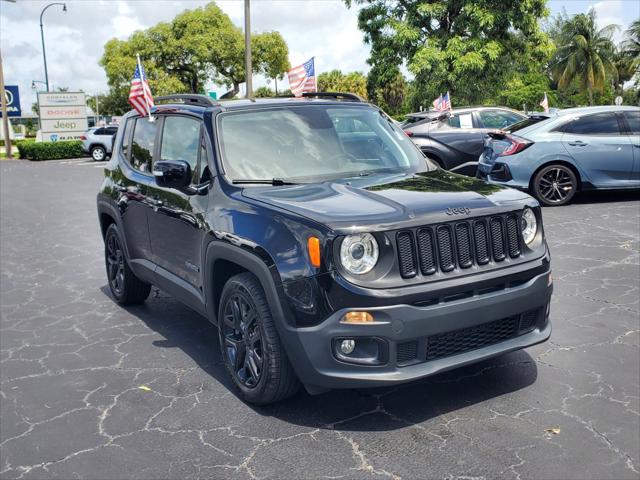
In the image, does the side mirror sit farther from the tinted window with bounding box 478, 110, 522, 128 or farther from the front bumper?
the tinted window with bounding box 478, 110, 522, 128

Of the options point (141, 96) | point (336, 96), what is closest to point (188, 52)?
point (141, 96)

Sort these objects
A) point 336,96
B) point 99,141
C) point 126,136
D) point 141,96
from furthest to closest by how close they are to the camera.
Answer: point 99,141, point 141,96, point 126,136, point 336,96

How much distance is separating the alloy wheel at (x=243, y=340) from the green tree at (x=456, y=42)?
2164 cm

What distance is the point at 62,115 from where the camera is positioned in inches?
1500

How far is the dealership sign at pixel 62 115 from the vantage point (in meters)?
37.3

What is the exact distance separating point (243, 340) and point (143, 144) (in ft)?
8.00

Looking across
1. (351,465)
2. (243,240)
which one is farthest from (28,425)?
(351,465)

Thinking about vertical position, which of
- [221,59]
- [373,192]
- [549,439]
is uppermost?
[221,59]

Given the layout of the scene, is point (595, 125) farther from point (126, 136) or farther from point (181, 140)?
point (181, 140)

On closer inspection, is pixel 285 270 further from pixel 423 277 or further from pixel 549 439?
pixel 549 439

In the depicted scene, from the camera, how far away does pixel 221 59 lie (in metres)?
49.8

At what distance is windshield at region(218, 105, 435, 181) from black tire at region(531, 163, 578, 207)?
632 cm

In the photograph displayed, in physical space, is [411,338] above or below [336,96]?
below

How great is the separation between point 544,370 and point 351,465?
5.70ft
